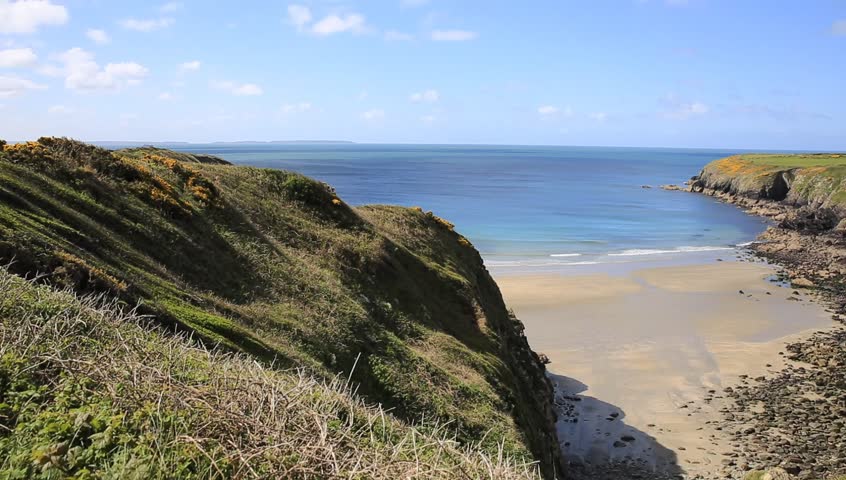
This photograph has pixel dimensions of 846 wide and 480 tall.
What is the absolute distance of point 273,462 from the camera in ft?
19.1

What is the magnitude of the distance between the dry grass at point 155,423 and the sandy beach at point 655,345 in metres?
21.4

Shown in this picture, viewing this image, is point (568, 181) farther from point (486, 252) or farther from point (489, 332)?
point (489, 332)

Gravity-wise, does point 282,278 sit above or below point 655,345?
above

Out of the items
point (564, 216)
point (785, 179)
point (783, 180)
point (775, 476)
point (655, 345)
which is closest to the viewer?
point (775, 476)

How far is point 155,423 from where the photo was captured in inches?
235

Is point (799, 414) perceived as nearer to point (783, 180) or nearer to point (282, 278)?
point (282, 278)

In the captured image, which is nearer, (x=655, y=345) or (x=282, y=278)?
(x=282, y=278)

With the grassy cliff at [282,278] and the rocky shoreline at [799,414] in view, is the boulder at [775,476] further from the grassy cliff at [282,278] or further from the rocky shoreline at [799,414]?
the grassy cliff at [282,278]

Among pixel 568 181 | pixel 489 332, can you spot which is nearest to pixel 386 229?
pixel 489 332

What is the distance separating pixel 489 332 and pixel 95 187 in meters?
15.7

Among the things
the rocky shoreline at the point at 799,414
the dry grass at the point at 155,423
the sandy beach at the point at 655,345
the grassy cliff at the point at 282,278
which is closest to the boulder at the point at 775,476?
the rocky shoreline at the point at 799,414

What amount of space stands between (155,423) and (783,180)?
12820cm

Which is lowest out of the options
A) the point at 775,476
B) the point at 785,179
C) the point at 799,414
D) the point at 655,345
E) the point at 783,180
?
the point at 799,414

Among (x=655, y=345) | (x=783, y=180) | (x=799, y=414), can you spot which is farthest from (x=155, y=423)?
(x=783, y=180)
